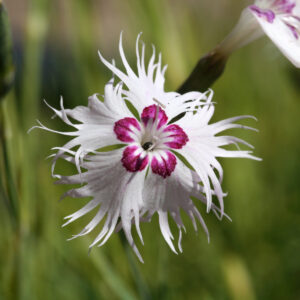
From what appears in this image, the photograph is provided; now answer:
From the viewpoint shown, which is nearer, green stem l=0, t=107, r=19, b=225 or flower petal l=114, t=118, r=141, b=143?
flower petal l=114, t=118, r=141, b=143

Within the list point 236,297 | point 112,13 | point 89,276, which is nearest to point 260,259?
point 236,297

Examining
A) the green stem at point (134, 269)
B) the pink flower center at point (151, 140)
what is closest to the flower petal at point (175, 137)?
the pink flower center at point (151, 140)

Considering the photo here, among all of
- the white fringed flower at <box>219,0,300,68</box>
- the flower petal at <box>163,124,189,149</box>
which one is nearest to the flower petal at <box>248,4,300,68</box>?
the white fringed flower at <box>219,0,300,68</box>

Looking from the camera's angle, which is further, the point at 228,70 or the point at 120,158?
the point at 228,70

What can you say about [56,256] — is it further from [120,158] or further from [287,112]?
[287,112]

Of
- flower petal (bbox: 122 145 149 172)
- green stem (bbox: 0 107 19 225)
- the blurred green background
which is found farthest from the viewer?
the blurred green background

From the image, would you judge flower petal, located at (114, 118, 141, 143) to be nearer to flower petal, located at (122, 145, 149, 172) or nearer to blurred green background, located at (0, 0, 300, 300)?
flower petal, located at (122, 145, 149, 172)

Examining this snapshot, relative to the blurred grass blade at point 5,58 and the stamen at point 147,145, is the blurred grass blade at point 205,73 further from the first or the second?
the blurred grass blade at point 5,58
